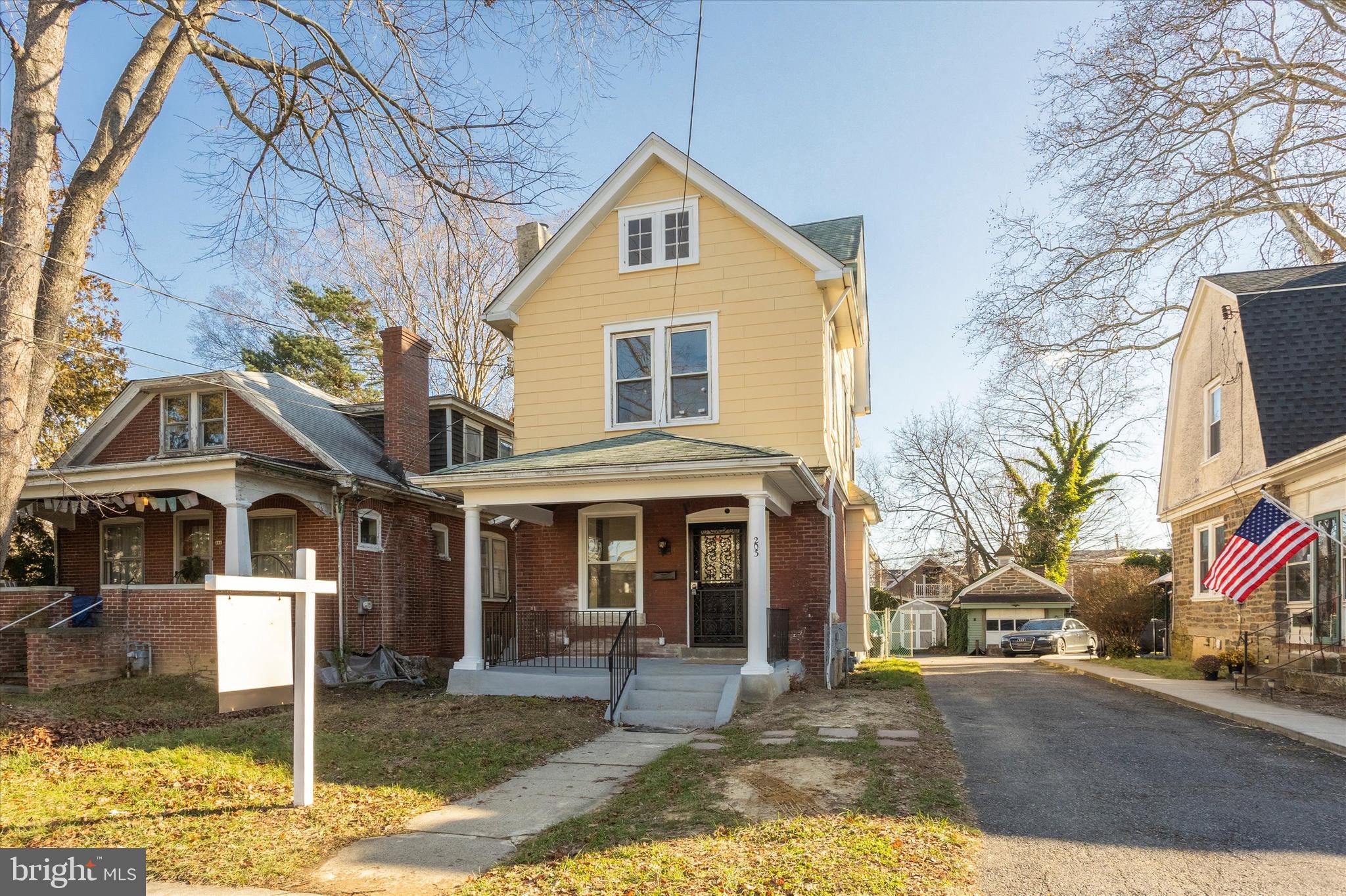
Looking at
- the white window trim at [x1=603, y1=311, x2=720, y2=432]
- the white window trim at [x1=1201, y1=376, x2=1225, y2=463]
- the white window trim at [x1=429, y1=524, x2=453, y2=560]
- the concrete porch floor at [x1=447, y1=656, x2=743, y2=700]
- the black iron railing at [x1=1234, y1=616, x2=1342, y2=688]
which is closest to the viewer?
the concrete porch floor at [x1=447, y1=656, x2=743, y2=700]

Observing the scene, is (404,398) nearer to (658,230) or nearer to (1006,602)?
(658,230)

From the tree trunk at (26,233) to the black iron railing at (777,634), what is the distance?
836 centimetres

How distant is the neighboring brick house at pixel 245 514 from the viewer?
1419 centimetres

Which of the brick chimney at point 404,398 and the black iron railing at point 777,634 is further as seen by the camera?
the brick chimney at point 404,398

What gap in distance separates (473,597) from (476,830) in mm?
6827

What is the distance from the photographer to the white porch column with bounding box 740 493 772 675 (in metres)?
11.4

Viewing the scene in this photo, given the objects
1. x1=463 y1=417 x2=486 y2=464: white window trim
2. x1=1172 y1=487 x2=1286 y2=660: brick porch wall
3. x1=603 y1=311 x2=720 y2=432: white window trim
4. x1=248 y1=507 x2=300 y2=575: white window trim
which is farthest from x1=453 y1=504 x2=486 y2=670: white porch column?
x1=1172 y1=487 x2=1286 y2=660: brick porch wall

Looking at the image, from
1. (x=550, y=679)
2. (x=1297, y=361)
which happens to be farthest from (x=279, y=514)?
(x=1297, y=361)

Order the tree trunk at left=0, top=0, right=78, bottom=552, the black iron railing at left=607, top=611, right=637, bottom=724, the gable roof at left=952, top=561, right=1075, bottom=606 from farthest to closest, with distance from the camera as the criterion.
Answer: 1. the gable roof at left=952, top=561, right=1075, bottom=606
2. the black iron railing at left=607, top=611, right=637, bottom=724
3. the tree trunk at left=0, top=0, right=78, bottom=552

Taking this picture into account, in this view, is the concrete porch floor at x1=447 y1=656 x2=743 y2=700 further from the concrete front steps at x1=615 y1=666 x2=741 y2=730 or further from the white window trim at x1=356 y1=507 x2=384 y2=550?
the white window trim at x1=356 y1=507 x2=384 y2=550

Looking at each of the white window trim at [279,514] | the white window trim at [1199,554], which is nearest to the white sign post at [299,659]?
the white window trim at [279,514]

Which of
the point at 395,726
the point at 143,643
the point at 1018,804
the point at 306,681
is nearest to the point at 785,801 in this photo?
the point at 1018,804

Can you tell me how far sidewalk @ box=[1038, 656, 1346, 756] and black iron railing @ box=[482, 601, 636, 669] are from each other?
310 inches

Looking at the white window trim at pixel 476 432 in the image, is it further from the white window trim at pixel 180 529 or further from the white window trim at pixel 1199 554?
the white window trim at pixel 1199 554
